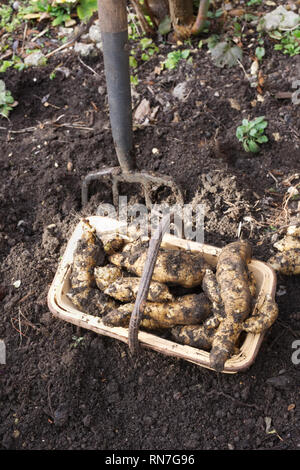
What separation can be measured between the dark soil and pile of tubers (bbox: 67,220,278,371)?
0.27m

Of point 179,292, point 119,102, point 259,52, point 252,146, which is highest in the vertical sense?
point 119,102

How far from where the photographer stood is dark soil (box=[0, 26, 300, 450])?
7.00 feet

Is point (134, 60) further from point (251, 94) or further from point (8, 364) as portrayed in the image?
point (8, 364)

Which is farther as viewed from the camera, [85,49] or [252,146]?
[85,49]

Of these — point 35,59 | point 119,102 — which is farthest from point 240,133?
point 35,59

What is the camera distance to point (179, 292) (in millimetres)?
2279

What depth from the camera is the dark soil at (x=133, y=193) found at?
2135 mm

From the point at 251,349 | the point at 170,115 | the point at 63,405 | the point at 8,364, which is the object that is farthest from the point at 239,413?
the point at 170,115

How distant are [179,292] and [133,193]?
2.87 feet

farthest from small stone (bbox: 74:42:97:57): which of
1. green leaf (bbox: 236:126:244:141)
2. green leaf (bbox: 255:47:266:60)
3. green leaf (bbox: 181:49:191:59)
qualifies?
green leaf (bbox: 236:126:244:141)

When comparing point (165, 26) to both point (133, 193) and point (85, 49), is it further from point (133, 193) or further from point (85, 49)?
point (133, 193)

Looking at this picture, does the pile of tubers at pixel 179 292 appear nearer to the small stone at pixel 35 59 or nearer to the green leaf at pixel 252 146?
the green leaf at pixel 252 146

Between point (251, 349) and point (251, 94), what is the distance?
1.92m

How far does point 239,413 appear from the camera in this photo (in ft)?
6.94
